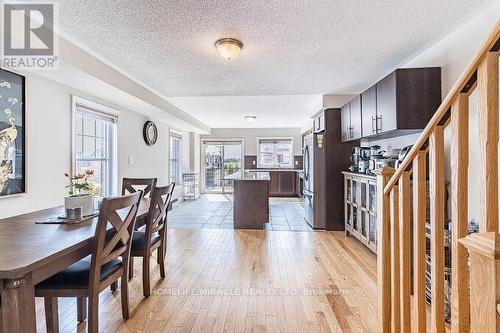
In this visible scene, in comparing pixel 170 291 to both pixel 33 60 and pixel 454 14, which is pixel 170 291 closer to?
pixel 33 60

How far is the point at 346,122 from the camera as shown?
166 inches

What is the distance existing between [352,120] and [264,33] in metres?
2.03

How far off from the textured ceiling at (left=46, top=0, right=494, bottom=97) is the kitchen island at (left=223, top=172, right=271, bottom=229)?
196 cm

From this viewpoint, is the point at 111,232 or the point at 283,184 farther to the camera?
the point at 283,184

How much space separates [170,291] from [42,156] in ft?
6.32

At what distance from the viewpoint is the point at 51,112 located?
3.07m

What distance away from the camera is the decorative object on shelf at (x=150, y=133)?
545cm

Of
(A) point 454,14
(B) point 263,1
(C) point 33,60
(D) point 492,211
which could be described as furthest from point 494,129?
(C) point 33,60

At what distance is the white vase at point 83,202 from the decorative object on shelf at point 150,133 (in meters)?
3.40

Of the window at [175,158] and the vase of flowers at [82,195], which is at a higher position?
the window at [175,158]

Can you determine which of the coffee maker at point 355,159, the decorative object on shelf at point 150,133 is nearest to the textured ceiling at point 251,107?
the decorative object on shelf at point 150,133

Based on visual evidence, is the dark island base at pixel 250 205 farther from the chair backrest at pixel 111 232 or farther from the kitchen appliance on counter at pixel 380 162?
the chair backrest at pixel 111 232

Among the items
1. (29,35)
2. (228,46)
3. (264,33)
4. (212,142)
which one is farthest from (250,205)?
(212,142)

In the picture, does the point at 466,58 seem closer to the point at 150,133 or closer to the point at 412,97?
the point at 412,97
